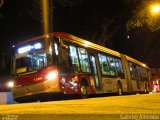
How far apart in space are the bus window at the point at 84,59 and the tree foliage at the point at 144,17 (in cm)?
840

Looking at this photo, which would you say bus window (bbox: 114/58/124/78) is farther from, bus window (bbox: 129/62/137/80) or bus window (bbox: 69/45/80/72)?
bus window (bbox: 69/45/80/72)

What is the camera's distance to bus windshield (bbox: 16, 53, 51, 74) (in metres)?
15.7

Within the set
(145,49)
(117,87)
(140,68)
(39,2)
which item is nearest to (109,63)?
(117,87)

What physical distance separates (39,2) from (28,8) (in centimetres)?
137

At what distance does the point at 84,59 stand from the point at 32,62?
2944 millimetres

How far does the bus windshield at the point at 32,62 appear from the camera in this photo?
15695 millimetres

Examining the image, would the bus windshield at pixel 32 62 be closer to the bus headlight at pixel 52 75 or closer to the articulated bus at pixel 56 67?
the articulated bus at pixel 56 67

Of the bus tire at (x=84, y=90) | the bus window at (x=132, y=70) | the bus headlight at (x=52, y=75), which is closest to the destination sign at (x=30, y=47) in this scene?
the bus headlight at (x=52, y=75)

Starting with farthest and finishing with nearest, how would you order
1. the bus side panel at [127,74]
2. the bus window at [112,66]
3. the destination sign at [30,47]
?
the bus side panel at [127,74] < the bus window at [112,66] < the destination sign at [30,47]

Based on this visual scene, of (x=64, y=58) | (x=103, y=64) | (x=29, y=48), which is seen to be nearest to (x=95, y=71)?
(x=103, y=64)

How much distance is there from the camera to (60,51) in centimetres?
1572

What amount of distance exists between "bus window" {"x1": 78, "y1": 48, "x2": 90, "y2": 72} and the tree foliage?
840cm

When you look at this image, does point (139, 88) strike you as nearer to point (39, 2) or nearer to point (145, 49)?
point (39, 2)

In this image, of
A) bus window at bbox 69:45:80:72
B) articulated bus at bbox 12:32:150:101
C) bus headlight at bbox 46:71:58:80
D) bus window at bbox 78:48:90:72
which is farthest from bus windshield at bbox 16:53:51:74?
bus window at bbox 78:48:90:72
